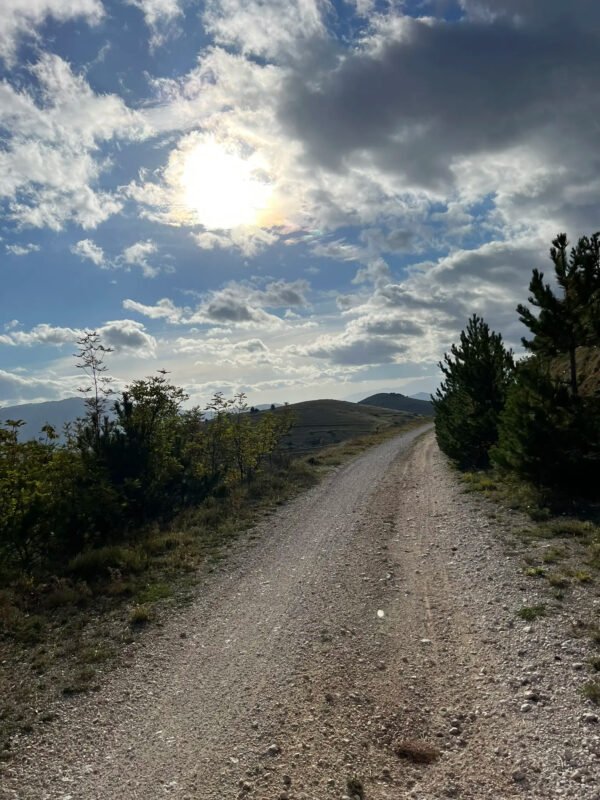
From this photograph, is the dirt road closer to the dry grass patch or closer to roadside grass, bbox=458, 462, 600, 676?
the dry grass patch

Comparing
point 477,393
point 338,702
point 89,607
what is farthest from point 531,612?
point 477,393

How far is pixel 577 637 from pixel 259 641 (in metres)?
5.33

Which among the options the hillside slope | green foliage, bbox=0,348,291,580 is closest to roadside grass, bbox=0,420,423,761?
green foliage, bbox=0,348,291,580

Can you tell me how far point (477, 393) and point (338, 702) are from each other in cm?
2131

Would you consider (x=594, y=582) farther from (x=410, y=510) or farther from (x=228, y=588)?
(x=410, y=510)

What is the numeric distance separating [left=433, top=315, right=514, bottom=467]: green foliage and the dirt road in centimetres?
1433

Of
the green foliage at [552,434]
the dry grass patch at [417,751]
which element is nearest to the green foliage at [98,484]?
the dry grass patch at [417,751]

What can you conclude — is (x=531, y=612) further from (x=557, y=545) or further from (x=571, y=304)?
(x=571, y=304)

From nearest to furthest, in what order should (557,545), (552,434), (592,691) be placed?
1. (592,691)
2. (557,545)
3. (552,434)

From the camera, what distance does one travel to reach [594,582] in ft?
32.8

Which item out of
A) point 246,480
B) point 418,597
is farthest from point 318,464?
point 418,597

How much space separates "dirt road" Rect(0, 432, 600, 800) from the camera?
5.51 metres

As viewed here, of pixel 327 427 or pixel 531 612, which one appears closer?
pixel 531 612

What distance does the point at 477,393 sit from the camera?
25906mm
